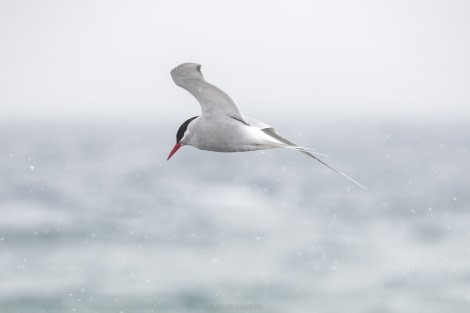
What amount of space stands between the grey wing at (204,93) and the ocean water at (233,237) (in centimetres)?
11120

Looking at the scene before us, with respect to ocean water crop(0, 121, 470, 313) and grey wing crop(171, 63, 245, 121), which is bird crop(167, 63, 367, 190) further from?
ocean water crop(0, 121, 470, 313)

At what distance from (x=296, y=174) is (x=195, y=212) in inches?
1391

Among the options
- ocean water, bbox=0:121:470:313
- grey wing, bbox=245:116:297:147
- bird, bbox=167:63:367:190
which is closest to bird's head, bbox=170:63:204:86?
bird, bbox=167:63:367:190

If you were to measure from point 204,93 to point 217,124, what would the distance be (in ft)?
1.31

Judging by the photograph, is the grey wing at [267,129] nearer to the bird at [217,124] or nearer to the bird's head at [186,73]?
the bird at [217,124]

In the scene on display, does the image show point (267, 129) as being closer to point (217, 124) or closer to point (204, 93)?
point (217, 124)

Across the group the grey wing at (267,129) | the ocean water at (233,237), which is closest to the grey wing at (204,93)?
the grey wing at (267,129)

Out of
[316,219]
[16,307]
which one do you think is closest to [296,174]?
[316,219]

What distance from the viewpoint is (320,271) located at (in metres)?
163

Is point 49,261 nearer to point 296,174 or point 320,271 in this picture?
point 320,271

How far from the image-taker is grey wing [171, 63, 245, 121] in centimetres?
795

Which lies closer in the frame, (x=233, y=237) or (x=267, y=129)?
(x=267, y=129)

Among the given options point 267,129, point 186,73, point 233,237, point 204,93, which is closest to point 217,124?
point 204,93

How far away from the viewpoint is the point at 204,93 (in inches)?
327
